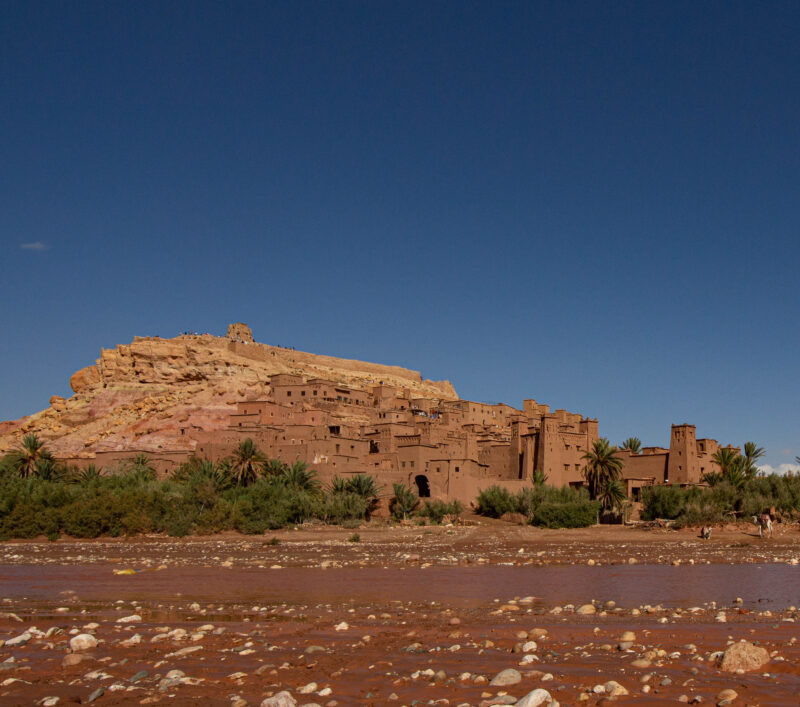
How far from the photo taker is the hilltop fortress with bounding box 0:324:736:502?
4397 centimetres

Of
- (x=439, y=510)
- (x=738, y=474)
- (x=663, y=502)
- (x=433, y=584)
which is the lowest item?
(x=433, y=584)

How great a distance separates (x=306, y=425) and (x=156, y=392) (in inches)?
961

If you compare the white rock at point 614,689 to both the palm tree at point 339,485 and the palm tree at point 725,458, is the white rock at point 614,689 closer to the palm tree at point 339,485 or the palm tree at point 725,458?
the palm tree at point 339,485

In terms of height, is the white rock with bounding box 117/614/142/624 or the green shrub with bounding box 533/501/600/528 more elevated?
the green shrub with bounding box 533/501/600/528

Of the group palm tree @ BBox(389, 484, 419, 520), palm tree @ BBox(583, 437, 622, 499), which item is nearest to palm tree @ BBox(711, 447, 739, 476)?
palm tree @ BBox(583, 437, 622, 499)

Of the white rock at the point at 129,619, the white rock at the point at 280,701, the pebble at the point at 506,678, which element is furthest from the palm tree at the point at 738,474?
the white rock at the point at 280,701

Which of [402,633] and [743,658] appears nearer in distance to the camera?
[743,658]

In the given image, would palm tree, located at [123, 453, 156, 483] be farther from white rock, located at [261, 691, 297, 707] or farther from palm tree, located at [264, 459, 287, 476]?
white rock, located at [261, 691, 297, 707]

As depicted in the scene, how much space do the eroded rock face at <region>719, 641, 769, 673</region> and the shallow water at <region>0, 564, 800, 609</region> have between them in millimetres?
5433

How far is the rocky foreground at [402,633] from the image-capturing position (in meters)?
7.15

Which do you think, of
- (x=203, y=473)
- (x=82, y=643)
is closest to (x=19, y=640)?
(x=82, y=643)

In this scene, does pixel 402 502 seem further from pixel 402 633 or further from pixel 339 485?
pixel 402 633

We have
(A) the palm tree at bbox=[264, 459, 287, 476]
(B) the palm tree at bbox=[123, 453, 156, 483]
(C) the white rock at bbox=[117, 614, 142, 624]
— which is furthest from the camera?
(B) the palm tree at bbox=[123, 453, 156, 483]

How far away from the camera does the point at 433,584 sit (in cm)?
1688
